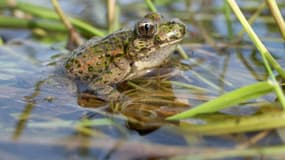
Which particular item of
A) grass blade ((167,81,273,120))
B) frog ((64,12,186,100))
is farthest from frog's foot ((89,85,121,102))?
grass blade ((167,81,273,120))

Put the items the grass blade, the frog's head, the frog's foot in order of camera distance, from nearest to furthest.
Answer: the grass blade
the frog's foot
the frog's head

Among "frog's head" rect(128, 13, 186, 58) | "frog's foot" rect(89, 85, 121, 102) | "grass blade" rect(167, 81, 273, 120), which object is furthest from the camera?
"frog's head" rect(128, 13, 186, 58)

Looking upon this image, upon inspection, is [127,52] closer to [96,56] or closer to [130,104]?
[96,56]

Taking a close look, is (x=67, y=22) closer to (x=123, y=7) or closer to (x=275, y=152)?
(x=123, y=7)

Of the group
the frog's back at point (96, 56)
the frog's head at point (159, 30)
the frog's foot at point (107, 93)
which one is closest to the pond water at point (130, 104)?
the frog's foot at point (107, 93)

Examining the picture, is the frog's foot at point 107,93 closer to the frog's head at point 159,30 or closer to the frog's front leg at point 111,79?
the frog's front leg at point 111,79

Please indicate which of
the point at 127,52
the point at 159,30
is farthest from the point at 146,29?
the point at 127,52

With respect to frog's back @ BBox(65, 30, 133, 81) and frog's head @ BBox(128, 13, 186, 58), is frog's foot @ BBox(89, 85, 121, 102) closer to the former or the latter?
frog's back @ BBox(65, 30, 133, 81)
